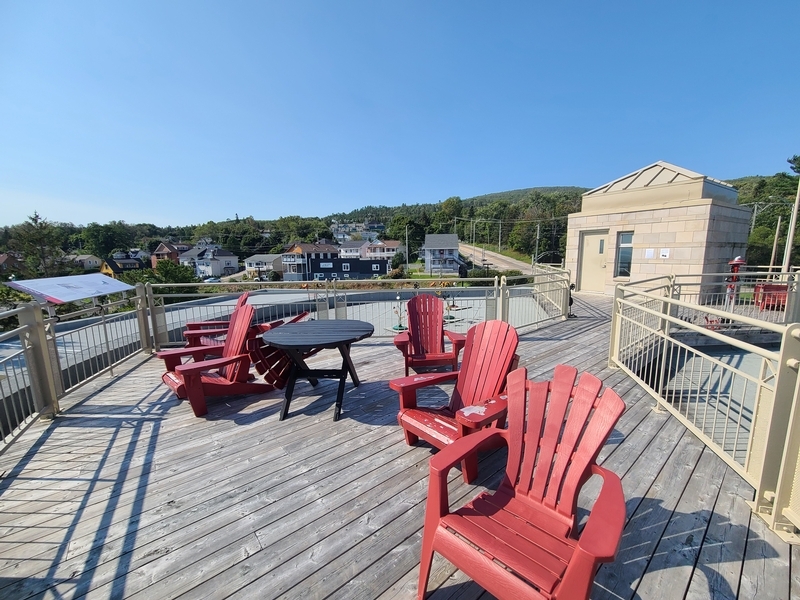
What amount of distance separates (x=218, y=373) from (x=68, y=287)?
184 cm

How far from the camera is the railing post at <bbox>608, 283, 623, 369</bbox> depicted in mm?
4117

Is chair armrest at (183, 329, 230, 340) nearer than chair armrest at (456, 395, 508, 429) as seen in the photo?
No

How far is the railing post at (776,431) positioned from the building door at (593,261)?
10058mm

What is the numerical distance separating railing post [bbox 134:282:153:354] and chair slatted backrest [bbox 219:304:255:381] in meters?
2.27

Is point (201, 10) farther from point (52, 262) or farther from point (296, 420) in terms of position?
point (52, 262)

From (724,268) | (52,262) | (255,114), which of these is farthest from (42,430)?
(52,262)

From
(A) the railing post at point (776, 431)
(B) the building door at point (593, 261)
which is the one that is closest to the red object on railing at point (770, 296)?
(B) the building door at point (593, 261)

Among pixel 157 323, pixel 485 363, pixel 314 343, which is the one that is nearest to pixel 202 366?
pixel 314 343

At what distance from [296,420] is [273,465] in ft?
2.13

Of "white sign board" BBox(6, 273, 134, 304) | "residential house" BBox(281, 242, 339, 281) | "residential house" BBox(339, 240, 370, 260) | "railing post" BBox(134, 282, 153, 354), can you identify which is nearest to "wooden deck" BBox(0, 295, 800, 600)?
"white sign board" BBox(6, 273, 134, 304)

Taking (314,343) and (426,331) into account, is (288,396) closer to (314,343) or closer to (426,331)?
(314,343)

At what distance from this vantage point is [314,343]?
2.92 m

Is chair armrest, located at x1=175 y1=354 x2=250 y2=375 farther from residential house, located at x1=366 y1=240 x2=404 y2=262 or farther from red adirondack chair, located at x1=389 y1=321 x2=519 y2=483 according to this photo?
residential house, located at x1=366 y1=240 x2=404 y2=262

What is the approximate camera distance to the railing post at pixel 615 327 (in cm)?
412
